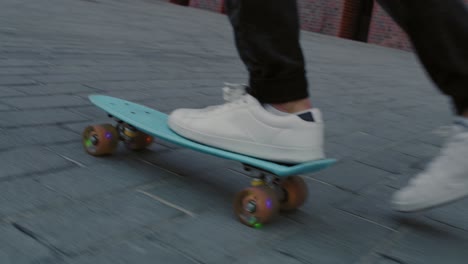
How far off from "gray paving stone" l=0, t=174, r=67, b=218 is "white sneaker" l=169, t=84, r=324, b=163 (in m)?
0.43

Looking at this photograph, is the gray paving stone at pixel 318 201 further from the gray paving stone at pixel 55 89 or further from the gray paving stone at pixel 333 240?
the gray paving stone at pixel 55 89

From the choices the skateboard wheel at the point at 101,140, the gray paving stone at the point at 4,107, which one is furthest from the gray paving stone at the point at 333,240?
the gray paving stone at the point at 4,107

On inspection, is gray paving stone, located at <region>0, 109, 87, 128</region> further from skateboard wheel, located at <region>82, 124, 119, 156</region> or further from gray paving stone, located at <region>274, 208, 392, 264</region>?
gray paving stone, located at <region>274, 208, 392, 264</region>

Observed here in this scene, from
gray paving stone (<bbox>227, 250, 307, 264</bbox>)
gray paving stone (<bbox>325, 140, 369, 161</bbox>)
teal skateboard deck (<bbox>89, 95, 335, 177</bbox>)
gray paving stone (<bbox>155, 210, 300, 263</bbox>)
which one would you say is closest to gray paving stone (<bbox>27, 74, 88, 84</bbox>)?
teal skateboard deck (<bbox>89, 95, 335, 177</bbox>)

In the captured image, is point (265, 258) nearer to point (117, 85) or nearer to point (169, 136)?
point (169, 136)

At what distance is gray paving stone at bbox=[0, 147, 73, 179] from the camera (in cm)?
155

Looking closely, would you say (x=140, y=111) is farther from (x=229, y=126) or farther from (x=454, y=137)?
(x=454, y=137)

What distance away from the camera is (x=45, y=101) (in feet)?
8.05

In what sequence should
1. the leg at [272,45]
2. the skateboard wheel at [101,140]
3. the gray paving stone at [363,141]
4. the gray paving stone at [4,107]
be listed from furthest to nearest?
the gray paving stone at [363,141] < the gray paving stone at [4,107] < the skateboard wheel at [101,140] < the leg at [272,45]

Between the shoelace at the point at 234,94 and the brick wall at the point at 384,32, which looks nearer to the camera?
the shoelace at the point at 234,94

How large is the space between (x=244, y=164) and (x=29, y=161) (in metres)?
0.67

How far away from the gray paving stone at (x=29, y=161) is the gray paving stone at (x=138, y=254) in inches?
20.6

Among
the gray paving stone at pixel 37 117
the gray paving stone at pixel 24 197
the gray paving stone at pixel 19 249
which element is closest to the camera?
the gray paving stone at pixel 19 249

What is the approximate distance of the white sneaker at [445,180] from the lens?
54.3 inches
